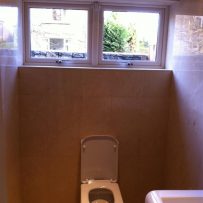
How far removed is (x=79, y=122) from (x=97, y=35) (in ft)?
2.59

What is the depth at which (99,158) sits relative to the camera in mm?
2369

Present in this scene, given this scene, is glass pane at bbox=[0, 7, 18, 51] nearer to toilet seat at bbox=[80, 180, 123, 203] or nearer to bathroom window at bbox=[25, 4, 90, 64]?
bathroom window at bbox=[25, 4, 90, 64]

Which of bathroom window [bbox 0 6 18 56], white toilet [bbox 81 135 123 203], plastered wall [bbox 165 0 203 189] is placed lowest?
white toilet [bbox 81 135 123 203]

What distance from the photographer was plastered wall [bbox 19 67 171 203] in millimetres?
2273

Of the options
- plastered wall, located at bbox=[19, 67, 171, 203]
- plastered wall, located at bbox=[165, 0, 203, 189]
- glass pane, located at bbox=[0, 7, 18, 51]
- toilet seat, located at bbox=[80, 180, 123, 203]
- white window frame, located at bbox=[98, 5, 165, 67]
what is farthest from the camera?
white window frame, located at bbox=[98, 5, 165, 67]

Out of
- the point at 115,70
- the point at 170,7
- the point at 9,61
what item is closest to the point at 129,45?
the point at 115,70

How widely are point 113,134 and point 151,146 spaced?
38 cm

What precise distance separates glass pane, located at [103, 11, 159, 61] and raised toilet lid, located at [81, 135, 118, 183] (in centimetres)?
76

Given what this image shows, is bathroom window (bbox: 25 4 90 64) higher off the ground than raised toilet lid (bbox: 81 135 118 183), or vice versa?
bathroom window (bbox: 25 4 90 64)

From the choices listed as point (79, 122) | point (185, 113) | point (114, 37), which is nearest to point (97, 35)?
point (114, 37)

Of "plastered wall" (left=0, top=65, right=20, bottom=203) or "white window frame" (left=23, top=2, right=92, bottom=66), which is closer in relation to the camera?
"plastered wall" (left=0, top=65, right=20, bottom=203)

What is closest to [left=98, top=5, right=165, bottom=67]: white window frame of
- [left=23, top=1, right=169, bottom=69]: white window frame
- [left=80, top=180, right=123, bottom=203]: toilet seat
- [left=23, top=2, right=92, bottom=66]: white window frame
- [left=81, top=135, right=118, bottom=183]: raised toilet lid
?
[left=23, top=1, right=169, bottom=69]: white window frame

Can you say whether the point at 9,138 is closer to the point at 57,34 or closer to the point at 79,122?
the point at 79,122

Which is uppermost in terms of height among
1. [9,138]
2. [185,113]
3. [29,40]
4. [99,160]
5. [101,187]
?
[29,40]
